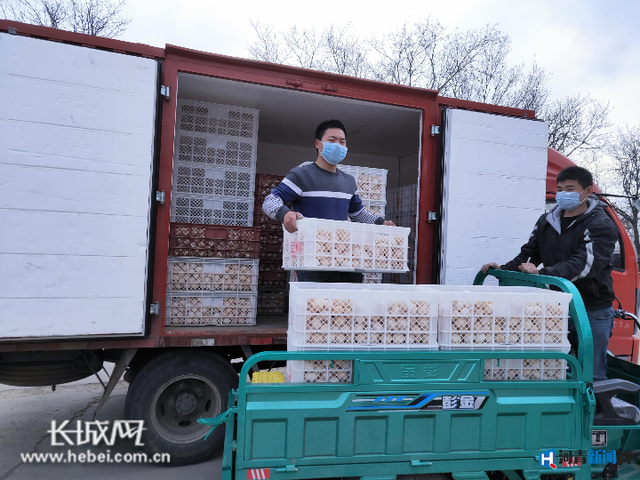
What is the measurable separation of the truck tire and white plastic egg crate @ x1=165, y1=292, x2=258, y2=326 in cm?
47

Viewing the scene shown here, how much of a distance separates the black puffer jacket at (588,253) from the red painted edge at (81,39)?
3.58 metres

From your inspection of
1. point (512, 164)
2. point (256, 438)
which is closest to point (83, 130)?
point (256, 438)

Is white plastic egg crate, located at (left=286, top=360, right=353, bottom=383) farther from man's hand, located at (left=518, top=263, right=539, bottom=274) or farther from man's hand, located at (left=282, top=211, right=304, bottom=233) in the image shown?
man's hand, located at (left=518, top=263, right=539, bottom=274)

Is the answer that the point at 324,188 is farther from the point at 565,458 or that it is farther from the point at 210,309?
the point at 565,458

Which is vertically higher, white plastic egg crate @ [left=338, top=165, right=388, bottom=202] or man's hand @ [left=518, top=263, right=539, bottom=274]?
white plastic egg crate @ [left=338, top=165, right=388, bottom=202]

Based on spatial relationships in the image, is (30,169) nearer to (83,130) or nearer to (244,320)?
(83,130)

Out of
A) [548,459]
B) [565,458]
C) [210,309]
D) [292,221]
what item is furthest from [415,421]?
[210,309]

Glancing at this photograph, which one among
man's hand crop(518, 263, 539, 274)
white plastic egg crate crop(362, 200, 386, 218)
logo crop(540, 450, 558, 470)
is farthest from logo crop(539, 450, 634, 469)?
white plastic egg crate crop(362, 200, 386, 218)

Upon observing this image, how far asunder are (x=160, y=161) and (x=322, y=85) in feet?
5.38

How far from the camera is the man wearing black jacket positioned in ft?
10.4

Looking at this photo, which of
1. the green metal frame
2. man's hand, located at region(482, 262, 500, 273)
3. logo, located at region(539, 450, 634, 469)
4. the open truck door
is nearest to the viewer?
logo, located at region(539, 450, 634, 469)

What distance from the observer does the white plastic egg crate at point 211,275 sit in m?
4.21

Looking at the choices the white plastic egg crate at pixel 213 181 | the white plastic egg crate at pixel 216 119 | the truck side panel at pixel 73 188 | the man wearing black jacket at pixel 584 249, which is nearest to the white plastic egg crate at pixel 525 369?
the man wearing black jacket at pixel 584 249

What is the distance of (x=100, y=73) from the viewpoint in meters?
3.31
